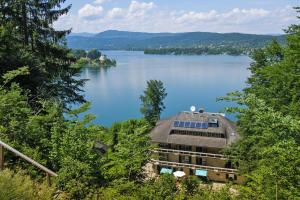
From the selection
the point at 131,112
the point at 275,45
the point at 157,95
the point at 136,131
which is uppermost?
the point at 275,45

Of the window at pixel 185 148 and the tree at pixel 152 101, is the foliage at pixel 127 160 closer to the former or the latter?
the window at pixel 185 148

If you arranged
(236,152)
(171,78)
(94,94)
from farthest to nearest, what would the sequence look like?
(171,78) < (94,94) < (236,152)

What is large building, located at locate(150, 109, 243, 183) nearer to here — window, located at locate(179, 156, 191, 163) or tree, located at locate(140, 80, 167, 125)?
window, located at locate(179, 156, 191, 163)

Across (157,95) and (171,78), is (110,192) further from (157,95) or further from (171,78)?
(171,78)

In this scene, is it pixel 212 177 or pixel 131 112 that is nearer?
pixel 212 177

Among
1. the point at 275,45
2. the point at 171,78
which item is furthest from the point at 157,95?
the point at 171,78

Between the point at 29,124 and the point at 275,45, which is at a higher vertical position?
the point at 275,45

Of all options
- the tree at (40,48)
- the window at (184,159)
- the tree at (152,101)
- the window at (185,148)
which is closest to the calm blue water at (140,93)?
the tree at (152,101)

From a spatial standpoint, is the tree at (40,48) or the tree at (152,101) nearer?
the tree at (40,48)

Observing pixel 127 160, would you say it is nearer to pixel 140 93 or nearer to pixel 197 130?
pixel 197 130
